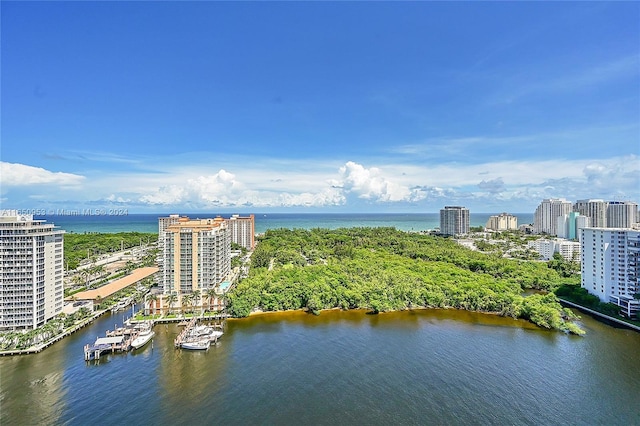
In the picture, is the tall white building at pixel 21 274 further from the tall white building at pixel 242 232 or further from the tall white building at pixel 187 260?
the tall white building at pixel 242 232

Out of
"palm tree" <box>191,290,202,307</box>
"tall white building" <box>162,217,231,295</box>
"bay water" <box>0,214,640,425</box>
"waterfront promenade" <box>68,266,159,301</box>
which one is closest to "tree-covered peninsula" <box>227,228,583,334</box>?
"palm tree" <box>191,290,202,307</box>

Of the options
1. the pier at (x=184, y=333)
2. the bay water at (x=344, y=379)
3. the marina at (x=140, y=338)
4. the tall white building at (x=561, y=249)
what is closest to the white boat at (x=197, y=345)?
the marina at (x=140, y=338)

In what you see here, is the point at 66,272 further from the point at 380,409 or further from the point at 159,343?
the point at 380,409

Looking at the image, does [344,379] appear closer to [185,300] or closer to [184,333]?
[184,333]

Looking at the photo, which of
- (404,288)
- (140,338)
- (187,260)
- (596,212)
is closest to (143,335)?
(140,338)

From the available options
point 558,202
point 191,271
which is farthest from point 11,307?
point 558,202

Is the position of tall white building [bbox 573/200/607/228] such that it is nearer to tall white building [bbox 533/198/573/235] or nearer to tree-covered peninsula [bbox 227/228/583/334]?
tall white building [bbox 533/198/573/235]
